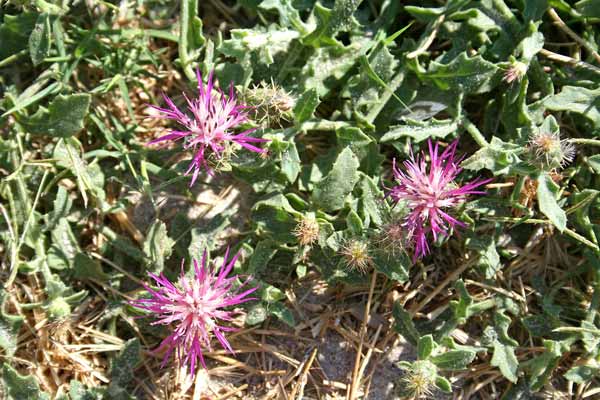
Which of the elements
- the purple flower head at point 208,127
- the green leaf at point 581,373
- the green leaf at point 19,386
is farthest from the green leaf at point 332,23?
the green leaf at point 19,386

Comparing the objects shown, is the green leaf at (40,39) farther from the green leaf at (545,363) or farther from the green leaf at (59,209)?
the green leaf at (545,363)

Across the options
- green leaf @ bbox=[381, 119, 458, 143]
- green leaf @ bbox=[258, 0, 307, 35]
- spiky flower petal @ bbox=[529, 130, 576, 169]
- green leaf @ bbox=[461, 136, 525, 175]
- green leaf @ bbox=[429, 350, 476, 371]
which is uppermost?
green leaf @ bbox=[258, 0, 307, 35]

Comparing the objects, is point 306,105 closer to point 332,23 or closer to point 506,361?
point 332,23

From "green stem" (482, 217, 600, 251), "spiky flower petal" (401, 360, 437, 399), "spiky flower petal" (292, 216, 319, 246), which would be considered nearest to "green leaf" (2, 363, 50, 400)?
"spiky flower petal" (292, 216, 319, 246)

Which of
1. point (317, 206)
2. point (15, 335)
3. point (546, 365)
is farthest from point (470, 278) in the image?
point (15, 335)

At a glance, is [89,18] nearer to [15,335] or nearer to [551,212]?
[15,335]

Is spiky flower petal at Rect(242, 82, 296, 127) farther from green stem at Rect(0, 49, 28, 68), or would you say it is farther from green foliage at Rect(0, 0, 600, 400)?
green stem at Rect(0, 49, 28, 68)
